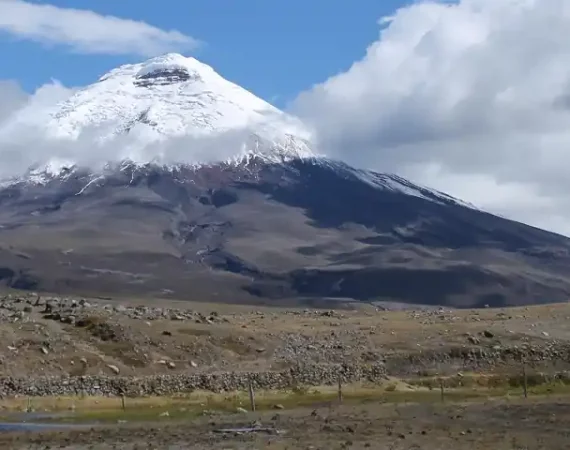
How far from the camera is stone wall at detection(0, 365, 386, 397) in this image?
57.4 m

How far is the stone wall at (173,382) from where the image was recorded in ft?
188

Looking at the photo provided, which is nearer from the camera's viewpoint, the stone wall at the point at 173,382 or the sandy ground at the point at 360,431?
the sandy ground at the point at 360,431

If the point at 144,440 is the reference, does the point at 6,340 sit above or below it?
above

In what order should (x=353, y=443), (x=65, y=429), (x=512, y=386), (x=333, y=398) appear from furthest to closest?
(x=512, y=386), (x=333, y=398), (x=65, y=429), (x=353, y=443)

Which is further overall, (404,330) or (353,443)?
(404,330)

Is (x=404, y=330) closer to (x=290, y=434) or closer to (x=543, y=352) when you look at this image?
(x=543, y=352)

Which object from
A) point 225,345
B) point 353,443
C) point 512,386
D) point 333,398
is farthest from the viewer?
point 225,345

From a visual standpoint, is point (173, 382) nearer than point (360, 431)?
No

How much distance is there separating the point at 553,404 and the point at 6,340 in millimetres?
33921

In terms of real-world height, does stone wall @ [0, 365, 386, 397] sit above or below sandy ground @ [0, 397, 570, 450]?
above

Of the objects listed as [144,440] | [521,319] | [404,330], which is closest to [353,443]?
[144,440]

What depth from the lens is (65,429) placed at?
41812mm

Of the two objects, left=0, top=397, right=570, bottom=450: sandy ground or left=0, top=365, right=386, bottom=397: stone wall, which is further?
left=0, top=365, right=386, bottom=397: stone wall

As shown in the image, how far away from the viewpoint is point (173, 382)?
195 feet
